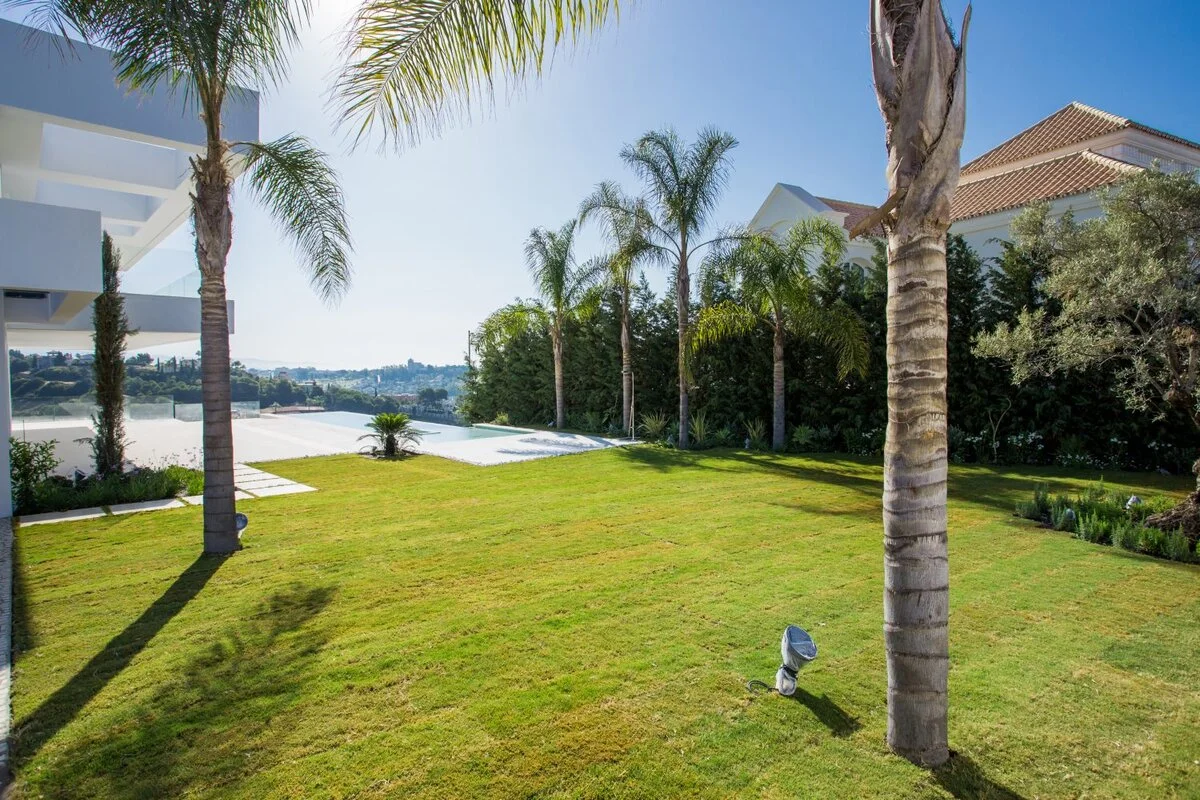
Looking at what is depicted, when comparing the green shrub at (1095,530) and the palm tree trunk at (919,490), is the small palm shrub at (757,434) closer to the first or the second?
the green shrub at (1095,530)

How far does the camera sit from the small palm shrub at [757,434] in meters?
14.5

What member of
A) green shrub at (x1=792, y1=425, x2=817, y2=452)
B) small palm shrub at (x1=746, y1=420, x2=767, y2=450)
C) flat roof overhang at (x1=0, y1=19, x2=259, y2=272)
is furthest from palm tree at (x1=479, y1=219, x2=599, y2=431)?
flat roof overhang at (x1=0, y1=19, x2=259, y2=272)

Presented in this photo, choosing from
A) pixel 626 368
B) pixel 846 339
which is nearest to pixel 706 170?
pixel 846 339

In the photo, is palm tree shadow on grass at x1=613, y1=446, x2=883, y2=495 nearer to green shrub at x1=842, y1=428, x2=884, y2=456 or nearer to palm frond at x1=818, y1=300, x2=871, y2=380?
green shrub at x1=842, y1=428, x2=884, y2=456

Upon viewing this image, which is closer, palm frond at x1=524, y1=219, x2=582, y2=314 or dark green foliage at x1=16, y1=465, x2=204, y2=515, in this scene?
dark green foliage at x1=16, y1=465, x2=204, y2=515

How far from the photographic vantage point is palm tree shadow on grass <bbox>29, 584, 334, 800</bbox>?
118 inches

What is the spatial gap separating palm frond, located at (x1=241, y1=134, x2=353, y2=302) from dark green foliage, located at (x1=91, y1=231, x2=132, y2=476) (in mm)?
4877

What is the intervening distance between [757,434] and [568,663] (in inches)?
446

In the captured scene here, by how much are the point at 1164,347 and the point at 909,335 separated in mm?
7012

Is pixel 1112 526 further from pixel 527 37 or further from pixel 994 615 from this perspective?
pixel 527 37

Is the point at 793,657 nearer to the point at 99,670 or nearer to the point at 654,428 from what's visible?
the point at 99,670

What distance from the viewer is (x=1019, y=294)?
12195 mm

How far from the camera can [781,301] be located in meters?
12.7

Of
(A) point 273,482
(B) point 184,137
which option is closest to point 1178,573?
(A) point 273,482
